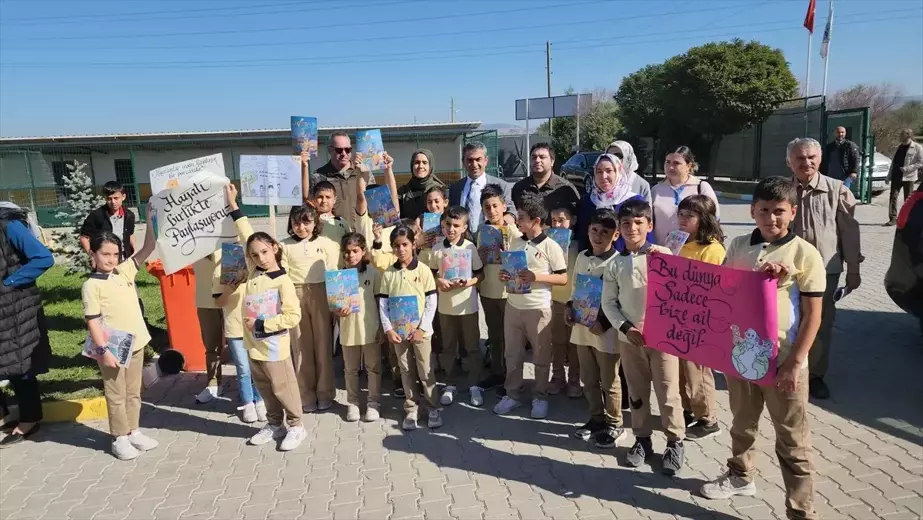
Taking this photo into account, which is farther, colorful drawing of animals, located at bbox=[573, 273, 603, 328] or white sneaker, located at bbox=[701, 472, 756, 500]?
colorful drawing of animals, located at bbox=[573, 273, 603, 328]

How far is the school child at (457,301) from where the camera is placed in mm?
4738

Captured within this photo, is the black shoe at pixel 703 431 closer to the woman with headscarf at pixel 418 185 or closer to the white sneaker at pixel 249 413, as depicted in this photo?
the woman with headscarf at pixel 418 185

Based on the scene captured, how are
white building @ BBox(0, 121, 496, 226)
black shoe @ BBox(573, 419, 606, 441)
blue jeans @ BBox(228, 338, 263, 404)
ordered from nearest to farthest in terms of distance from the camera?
1. black shoe @ BBox(573, 419, 606, 441)
2. blue jeans @ BBox(228, 338, 263, 404)
3. white building @ BBox(0, 121, 496, 226)

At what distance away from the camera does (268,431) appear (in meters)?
4.57

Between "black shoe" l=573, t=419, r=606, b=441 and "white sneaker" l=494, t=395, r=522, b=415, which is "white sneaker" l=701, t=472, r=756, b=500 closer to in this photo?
"black shoe" l=573, t=419, r=606, b=441

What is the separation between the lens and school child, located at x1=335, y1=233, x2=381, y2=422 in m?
4.61

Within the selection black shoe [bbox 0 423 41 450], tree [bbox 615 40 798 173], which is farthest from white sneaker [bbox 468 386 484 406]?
tree [bbox 615 40 798 173]

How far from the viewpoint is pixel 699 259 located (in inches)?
151

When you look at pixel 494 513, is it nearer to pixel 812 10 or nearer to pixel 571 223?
pixel 571 223

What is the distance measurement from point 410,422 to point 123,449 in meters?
2.17

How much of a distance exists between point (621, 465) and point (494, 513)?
0.99m

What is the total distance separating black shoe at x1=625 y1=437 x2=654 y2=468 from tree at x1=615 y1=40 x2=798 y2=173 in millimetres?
22606

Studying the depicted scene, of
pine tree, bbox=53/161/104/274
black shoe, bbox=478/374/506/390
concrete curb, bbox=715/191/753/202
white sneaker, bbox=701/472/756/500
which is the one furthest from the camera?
concrete curb, bbox=715/191/753/202

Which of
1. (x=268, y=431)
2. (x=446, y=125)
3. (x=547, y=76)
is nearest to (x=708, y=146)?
(x=446, y=125)
